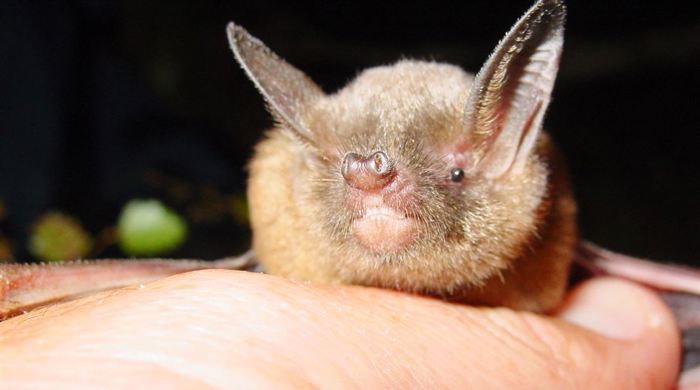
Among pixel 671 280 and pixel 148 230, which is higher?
pixel 148 230

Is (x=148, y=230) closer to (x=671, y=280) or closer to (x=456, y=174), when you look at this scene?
(x=456, y=174)

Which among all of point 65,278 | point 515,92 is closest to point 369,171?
point 515,92

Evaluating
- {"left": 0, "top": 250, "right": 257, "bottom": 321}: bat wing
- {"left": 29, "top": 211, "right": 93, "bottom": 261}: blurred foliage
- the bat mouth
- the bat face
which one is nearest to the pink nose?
the bat face

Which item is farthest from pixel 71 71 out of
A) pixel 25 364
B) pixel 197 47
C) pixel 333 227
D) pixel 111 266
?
pixel 25 364

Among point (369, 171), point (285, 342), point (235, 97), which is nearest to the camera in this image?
point (285, 342)

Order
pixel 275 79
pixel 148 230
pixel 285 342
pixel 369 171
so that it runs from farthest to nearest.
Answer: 1. pixel 148 230
2. pixel 275 79
3. pixel 369 171
4. pixel 285 342

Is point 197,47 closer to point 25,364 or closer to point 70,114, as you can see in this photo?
point 70,114
